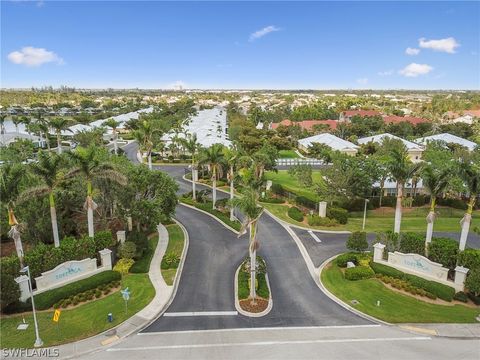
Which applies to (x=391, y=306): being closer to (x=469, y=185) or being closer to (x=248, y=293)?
(x=248, y=293)

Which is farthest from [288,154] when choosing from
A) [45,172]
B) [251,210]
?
[45,172]

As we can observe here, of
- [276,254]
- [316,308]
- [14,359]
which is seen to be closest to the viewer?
[14,359]

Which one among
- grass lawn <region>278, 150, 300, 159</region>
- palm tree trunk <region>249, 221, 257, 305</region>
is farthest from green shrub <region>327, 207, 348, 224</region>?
grass lawn <region>278, 150, 300, 159</region>

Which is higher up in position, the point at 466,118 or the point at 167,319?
the point at 466,118

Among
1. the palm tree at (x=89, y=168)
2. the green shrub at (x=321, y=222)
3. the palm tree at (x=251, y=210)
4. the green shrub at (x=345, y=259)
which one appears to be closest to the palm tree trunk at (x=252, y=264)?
the palm tree at (x=251, y=210)

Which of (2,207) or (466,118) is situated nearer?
(2,207)

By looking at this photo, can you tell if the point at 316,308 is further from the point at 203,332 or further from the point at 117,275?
the point at 117,275

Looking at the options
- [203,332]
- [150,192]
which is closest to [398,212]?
[203,332]

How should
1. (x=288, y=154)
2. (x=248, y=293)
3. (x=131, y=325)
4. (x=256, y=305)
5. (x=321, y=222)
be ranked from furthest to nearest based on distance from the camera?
(x=288, y=154) < (x=321, y=222) < (x=248, y=293) < (x=256, y=305) < (x=131, y=325)
